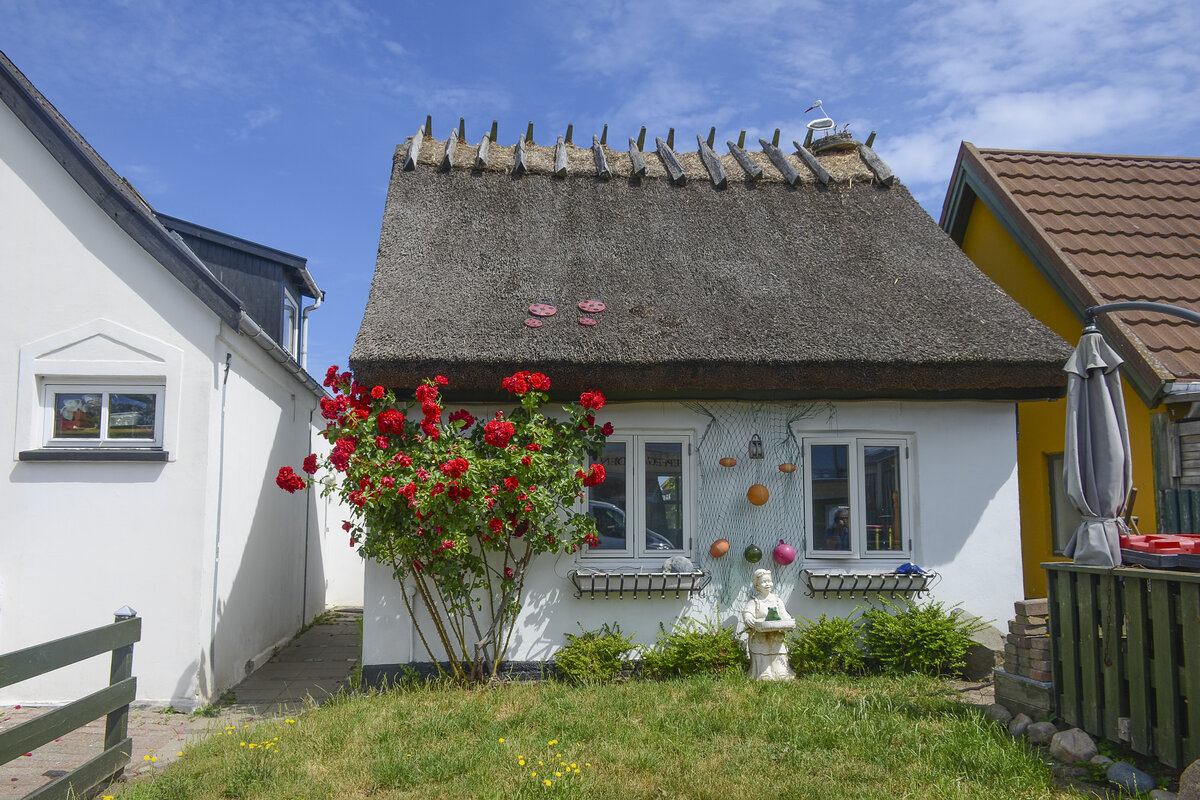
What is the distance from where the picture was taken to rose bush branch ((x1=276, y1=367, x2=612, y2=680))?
6.05 meters

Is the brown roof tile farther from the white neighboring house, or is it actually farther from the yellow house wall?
the white neighboring house

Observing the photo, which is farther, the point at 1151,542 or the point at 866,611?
the point at 866,611

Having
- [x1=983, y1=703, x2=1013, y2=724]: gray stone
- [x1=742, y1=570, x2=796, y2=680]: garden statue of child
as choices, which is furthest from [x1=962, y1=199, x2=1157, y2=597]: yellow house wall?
[x1=983, y1=703, x2=1013, y2=724]: gray stone

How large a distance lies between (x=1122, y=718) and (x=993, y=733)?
65 centimetres

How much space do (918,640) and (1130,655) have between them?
2229 millimetres

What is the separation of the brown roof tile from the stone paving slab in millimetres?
7464

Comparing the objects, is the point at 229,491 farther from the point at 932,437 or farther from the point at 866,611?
the point at 932,437

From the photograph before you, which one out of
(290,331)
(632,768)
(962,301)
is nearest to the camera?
(632,768)

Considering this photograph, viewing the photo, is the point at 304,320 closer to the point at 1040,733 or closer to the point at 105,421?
the point at 105,421

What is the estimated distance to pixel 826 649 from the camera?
677 cm

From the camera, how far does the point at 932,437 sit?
23.8ft

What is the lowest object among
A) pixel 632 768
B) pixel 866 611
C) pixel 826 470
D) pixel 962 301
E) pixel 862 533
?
pixel 632 768

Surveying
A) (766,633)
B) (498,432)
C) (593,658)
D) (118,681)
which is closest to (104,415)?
(118,681)

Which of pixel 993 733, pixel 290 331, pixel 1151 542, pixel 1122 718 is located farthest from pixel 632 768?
pixel 290 331
